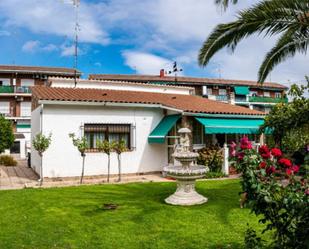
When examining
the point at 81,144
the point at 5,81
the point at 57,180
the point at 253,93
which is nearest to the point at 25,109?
the point at 5,81

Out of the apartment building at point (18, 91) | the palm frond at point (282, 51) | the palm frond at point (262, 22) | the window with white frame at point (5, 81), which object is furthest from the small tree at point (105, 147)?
the window with white frame at point (5, 81)

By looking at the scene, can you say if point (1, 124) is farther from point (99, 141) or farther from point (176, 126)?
point (176, 126)

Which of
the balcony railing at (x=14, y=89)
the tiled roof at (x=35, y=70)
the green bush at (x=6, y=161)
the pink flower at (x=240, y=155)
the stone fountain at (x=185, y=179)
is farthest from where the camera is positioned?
the tiled roof at (x=35, y=70)

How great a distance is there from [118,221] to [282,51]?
11284mm

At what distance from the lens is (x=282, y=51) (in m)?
16.5

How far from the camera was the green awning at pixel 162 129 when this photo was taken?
26.0 meters

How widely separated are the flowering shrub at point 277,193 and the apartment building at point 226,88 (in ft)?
216

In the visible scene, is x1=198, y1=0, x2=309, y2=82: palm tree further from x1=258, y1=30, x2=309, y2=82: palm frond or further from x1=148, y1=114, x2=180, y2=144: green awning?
x1=148, y1=114, x2=180, y2=144: green awning

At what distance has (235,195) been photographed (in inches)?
701

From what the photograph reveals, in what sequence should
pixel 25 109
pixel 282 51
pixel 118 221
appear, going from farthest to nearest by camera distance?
pixel 25 109
pixel 282 51
pixel 118 221

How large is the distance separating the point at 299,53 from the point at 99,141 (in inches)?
603

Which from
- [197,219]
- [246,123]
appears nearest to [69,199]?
[197,219]

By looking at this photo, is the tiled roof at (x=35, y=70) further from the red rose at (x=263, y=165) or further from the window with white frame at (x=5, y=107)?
the red rose at (x=263, y=165)

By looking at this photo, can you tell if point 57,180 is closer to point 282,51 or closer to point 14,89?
point 282,51
